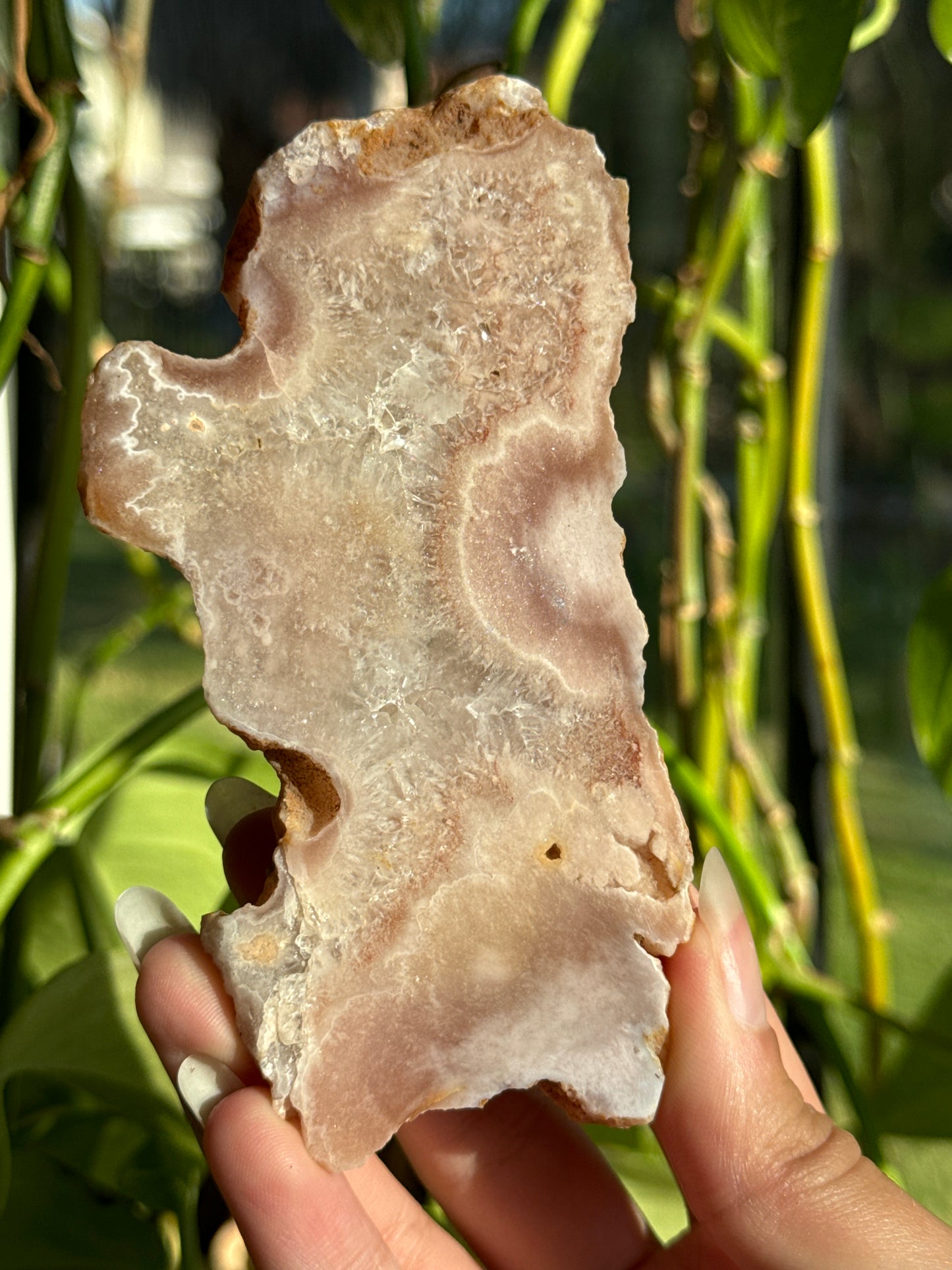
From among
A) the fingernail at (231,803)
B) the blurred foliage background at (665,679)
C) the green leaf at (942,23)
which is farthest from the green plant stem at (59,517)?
the green leaf at (942,23)

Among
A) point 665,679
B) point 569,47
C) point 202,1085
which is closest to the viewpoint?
point 202,1085

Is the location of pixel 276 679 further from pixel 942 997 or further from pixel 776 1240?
pixel 942 997

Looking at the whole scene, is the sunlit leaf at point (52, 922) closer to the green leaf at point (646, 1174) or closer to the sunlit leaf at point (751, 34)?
the green leaf at point (646, 1174)

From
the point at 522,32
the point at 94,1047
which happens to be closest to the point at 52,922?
the point at 94,1047

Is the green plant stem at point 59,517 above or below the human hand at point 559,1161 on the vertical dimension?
above

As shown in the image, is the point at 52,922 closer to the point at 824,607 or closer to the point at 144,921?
the point at 144,921

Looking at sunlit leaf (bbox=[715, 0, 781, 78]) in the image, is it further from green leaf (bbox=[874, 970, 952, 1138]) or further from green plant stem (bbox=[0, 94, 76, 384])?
green leaf (bbox=[874, 970, 952, 1138])

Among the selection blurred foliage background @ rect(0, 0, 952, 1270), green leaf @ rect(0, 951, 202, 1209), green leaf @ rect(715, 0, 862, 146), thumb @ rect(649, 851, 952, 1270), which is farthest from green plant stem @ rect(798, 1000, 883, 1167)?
green leaf @ rect(715, 0, 862, 146)
